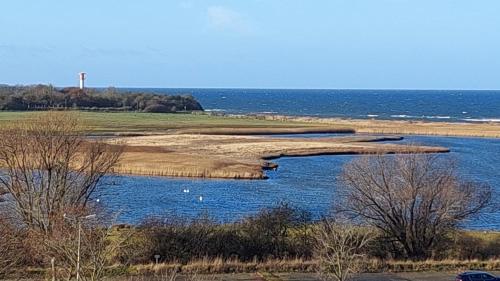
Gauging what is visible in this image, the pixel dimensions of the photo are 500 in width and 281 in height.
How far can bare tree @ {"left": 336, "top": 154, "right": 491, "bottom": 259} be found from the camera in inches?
1563

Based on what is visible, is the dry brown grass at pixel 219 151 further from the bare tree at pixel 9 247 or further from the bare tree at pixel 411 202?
the bare tree at pixel 9 247

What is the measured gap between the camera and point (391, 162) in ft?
140

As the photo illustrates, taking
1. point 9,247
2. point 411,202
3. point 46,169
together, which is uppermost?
point 46,169

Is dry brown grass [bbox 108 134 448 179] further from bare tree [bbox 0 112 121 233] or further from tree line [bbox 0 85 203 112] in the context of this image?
tree line [bbox 0 85 203 112]

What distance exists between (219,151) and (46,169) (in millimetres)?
47487

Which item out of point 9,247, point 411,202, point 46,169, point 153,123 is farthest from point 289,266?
point 153,123

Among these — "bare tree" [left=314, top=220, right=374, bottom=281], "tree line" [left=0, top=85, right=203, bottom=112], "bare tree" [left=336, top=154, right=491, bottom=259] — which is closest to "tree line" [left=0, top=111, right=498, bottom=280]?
"bare tree" [left=336, top=154, right=491, bottom=259]

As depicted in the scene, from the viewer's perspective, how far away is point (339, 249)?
32125 mm

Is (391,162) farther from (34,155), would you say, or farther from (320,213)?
(34,155)

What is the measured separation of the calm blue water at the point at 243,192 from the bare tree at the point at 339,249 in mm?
10140

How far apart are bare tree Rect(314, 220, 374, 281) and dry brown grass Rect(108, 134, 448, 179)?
2699cm

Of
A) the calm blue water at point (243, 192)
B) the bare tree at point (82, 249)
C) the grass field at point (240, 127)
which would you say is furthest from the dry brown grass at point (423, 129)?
the bare tree at point (82, 249)

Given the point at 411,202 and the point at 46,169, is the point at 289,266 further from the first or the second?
the point at 46,169

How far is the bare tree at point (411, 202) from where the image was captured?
39688mm
